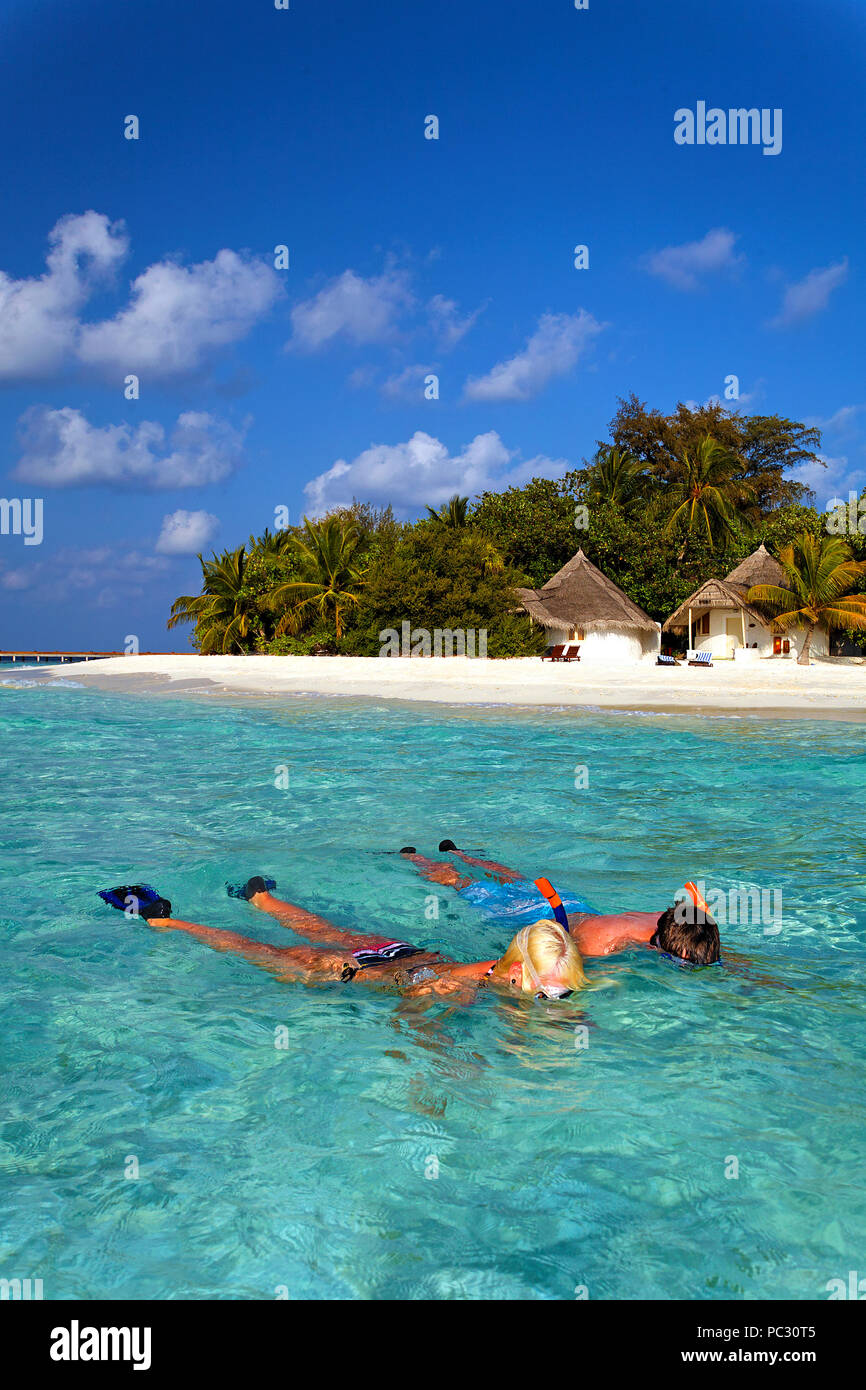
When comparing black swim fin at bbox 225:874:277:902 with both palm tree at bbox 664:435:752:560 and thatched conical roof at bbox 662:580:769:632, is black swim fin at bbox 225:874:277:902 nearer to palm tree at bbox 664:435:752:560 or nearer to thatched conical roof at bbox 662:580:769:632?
thatched conical roof at bbox 662:580:769:632

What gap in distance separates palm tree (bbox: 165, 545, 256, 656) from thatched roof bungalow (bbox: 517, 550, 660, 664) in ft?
33.2

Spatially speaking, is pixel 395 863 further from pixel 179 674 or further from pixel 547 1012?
pixel 179 674

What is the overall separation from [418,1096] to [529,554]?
34.6 metres

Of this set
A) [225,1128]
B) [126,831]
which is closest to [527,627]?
[126,831]

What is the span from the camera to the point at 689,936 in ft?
14.3

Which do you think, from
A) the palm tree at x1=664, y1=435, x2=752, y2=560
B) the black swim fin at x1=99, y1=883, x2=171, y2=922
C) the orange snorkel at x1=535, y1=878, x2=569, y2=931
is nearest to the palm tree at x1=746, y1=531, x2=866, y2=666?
the palm tree at x1=664, y1=435, x2=752, y2=560

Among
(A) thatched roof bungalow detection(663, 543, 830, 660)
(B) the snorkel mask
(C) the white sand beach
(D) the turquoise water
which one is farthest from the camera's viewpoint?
(A) thatched roof bungalow detection(663, 543, 830, 660)

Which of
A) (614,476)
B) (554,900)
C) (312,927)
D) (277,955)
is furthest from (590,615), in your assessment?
(554,900)

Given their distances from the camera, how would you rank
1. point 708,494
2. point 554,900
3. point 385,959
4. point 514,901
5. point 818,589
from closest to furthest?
point 554,900
point 385,959
point 514,901
point 818,589
point 708,494

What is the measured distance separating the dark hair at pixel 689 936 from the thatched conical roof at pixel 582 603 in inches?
1049

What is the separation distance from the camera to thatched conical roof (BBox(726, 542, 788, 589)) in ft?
109

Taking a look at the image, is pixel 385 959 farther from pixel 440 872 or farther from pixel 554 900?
pixel 440 872

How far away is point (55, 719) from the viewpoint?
16203 mm

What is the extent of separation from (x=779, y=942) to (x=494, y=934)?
1.53 metres
